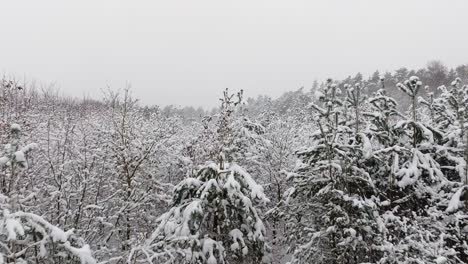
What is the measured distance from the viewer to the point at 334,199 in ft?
25.9

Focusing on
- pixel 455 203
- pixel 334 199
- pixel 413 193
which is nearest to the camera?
pixel 455 203

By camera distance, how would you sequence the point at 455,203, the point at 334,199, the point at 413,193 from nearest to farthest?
the point at 455,203
the point at 334,199
the point at 413,193

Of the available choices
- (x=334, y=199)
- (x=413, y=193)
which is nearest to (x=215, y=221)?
(x=334, y=199)

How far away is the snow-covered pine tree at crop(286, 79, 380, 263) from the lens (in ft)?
24.6

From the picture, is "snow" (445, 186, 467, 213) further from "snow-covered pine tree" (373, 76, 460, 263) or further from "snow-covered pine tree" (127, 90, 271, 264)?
"snow-covered pine tree" (127, 90, 271, 264)

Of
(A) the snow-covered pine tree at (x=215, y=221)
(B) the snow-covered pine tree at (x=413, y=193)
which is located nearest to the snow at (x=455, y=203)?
(B) the snow-covered pine tree at (x=413, y=193)

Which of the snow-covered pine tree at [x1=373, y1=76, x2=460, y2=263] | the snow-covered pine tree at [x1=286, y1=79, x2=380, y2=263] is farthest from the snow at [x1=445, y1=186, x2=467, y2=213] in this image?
the snow-covered pine tree at [x1=286, y1=79, x2=380, y2=263]

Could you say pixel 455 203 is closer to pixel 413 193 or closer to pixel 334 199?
pixel 413 193

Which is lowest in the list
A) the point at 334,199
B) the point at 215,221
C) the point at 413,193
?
the point at 215,221

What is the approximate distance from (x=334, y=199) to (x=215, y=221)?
254 cm

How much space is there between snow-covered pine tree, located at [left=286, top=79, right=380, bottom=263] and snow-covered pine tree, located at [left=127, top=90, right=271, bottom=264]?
1056mm

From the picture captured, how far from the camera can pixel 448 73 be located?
59.0m

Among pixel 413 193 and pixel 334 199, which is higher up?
pixel 413 193

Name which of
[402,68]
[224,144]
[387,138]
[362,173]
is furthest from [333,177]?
[402,68]
